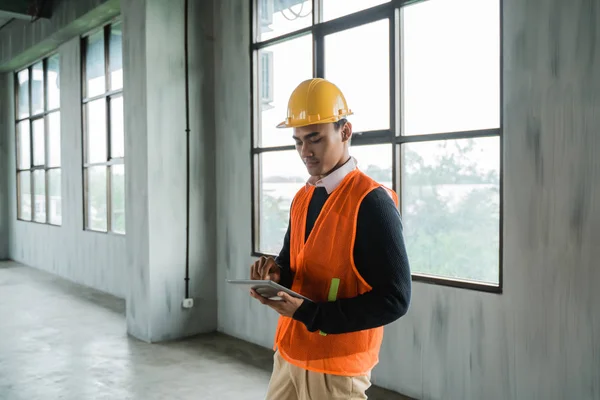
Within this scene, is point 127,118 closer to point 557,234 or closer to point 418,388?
point 418,388

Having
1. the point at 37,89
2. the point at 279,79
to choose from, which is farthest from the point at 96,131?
the point at 279,79

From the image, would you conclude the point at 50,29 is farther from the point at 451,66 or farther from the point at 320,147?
the point at 320,147

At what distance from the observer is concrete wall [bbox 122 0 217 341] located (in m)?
4.36

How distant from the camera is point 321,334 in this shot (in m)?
1.49

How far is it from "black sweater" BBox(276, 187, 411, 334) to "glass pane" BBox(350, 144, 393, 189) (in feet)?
5.97


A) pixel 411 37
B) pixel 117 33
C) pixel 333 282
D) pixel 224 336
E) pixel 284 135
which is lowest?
pixel 224 336

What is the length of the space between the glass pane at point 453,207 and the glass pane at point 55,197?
6.14 m

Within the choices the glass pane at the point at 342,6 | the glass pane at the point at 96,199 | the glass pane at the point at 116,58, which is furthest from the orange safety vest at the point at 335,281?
the glass pane at the point at 96,199

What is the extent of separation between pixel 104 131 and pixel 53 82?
7.15 feet

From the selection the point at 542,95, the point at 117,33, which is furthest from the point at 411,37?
the point at 117,33

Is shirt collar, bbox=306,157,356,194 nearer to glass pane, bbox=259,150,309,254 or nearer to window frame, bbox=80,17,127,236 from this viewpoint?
glass pane, bbox=259,150,309,254

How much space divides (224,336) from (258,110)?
1.93 m

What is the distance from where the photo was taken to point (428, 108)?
3076 millimetres

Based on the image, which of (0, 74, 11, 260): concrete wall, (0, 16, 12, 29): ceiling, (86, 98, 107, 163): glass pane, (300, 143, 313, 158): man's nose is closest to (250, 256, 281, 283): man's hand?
(300, 143, 313, 158): man's nose
